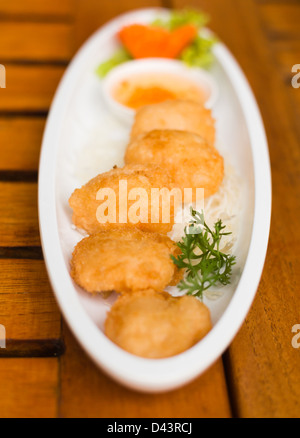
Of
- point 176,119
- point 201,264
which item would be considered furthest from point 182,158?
point 201,264

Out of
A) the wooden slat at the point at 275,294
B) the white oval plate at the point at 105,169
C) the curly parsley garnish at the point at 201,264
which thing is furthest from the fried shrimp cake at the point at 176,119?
the curly parsley garnish at the point at 201,264

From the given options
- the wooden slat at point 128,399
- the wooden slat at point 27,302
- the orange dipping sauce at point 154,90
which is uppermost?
the orange dipping sauce at point 154,90

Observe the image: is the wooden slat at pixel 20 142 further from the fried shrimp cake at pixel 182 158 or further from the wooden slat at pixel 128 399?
the wooden slat at pixel 128 399

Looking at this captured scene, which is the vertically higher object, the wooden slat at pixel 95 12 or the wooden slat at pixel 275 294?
the wooden slat at pixel 95 12

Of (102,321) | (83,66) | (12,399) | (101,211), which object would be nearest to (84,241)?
(101,211)

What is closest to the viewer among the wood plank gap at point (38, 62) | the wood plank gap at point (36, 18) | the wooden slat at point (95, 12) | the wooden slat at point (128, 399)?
the wooden slat at point (128, 399)

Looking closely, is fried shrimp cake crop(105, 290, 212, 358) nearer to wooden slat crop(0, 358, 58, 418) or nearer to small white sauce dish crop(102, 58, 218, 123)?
wooden slat crop(0, 358, 58, 418)

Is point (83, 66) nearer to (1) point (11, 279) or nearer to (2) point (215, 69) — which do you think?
(2) point (215, 69)
